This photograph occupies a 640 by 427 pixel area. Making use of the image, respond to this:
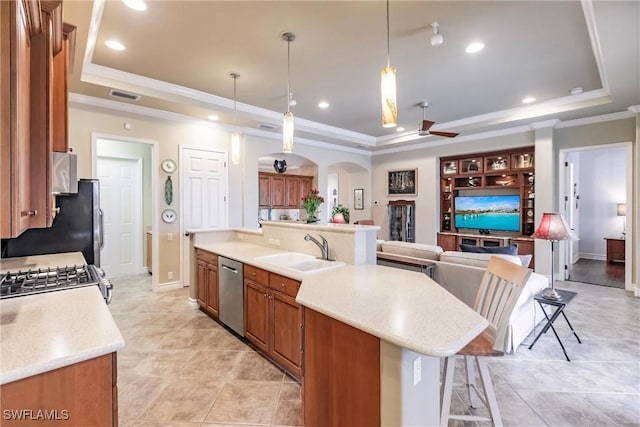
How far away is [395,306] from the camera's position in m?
1.58

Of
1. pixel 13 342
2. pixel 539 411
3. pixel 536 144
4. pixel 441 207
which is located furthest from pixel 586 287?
pixel 13 342

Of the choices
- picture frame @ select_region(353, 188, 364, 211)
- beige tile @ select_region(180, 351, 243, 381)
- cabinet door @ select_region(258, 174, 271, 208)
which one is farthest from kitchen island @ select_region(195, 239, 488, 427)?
cabinet door @ select_region(258, 174, 271, 208)

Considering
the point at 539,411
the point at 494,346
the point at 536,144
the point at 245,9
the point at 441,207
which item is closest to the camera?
the point at 494,346

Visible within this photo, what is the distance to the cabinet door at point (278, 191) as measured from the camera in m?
8.84

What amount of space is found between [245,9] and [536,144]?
17.9ft

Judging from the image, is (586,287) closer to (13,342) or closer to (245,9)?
(245,9)

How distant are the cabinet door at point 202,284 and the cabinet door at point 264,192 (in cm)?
480

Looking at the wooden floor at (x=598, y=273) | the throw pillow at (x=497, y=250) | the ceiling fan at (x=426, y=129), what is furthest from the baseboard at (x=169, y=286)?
the wooden floor at (x=598, y=273)

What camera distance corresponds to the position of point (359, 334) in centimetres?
146

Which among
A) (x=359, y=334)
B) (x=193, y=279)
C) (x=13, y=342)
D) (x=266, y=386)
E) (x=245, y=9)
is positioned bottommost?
(x=266, y=386)

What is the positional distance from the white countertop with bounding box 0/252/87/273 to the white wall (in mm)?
9051

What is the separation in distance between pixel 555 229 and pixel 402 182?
457 cm

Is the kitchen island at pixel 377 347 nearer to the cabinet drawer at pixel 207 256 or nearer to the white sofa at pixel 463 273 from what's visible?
the white sofa at pixel 463 273

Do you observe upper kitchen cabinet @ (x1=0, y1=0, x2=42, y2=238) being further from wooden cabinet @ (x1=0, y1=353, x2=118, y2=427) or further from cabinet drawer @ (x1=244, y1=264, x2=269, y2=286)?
cabinet drawer @ (x1=244, y1=264, x2=269, y2=286)
